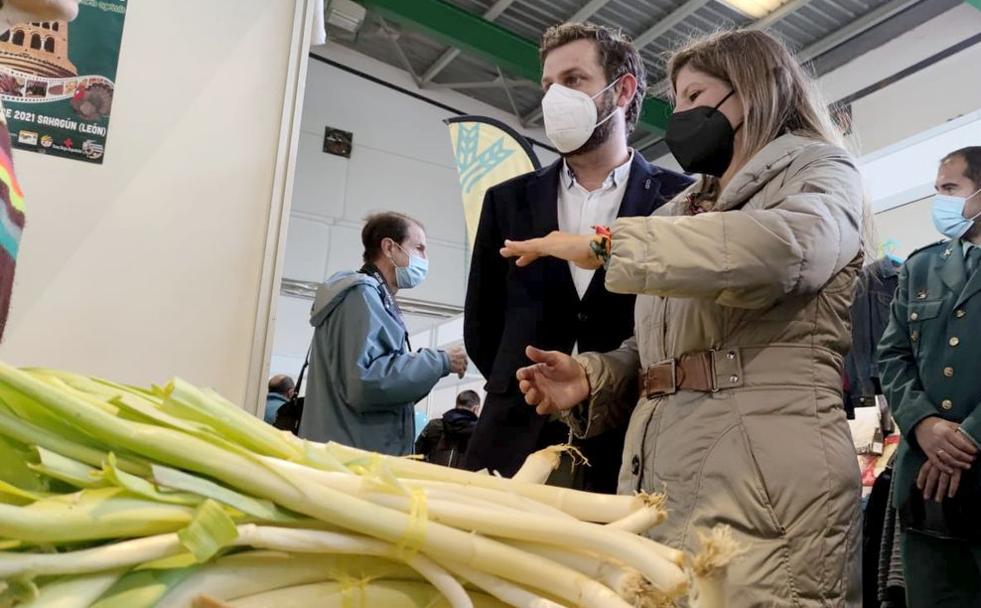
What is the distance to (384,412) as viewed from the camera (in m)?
2.61

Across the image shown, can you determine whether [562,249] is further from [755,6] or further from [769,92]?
[755,6]

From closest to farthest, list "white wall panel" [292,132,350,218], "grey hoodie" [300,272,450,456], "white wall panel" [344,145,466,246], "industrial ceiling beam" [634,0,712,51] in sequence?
"grey hoodie" [300,272,450,456], "industrial ceiling beam" [634,0,712,51], "white wall panel" [292,132,350,218], "white wall panel" [344,145,466,246]

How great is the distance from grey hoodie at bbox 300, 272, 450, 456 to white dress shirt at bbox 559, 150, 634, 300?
2.60 ft

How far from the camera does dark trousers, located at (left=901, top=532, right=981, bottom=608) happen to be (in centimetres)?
Result: 195

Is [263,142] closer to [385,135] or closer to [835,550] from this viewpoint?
[835,550]

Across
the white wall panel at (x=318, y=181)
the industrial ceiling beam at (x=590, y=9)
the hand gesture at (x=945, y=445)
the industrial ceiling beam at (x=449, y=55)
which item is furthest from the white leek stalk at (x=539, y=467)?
the white wall panel at (x=318, y=181)

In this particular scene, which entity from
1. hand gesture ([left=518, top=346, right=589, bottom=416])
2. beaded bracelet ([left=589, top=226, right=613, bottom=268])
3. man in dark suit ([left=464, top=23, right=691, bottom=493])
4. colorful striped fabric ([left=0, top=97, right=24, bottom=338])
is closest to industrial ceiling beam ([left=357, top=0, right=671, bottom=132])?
man in dark suit ([left=464, top=23, right=691, bottom=493])

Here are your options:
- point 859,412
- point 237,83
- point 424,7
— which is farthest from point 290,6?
point 424,7

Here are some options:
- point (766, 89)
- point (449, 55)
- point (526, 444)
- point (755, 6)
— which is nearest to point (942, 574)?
point (526, 444)

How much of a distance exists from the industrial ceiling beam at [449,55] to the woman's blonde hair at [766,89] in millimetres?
6016

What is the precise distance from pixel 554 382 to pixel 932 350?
55.7 inches

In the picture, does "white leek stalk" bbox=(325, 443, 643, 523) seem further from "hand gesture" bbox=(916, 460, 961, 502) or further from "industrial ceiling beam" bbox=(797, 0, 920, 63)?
"industrial ceiling beam" bbox=(797, 0, 920, 63)

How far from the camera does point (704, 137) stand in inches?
58.2

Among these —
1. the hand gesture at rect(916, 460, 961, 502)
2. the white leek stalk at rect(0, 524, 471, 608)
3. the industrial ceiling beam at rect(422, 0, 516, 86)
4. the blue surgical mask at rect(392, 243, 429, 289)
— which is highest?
the industrial ceiling beam at rect(422, 0, 516, 86)
